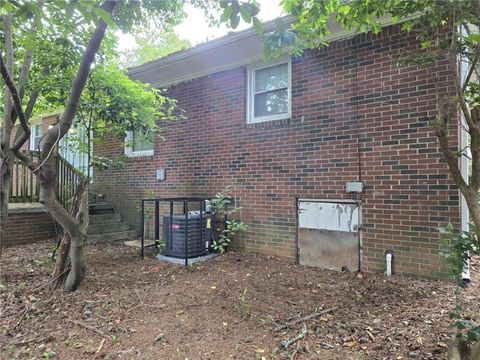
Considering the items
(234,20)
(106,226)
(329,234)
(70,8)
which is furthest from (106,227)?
(234,20)

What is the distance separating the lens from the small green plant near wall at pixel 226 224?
5957mm

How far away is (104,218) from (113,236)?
648mm

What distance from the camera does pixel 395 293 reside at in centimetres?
401

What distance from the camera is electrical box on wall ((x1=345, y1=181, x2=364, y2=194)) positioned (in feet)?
16.3

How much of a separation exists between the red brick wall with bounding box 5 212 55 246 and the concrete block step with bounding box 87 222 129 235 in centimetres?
143

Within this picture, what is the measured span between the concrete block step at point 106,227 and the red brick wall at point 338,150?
1.99 meters

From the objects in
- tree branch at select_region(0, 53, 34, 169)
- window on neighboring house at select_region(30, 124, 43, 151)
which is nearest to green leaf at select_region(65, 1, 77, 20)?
tree branch at select_region(0, 53, 34, 169)

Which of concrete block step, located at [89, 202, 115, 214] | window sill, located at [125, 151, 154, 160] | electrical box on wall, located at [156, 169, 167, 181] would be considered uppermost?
window sill, located at [125, 151, 154, 160]

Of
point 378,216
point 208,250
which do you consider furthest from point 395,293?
point 208,250

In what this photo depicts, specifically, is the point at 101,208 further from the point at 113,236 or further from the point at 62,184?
the point at 62,184

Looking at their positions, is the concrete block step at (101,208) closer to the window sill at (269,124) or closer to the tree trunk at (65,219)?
the tree trunk at (65,219)

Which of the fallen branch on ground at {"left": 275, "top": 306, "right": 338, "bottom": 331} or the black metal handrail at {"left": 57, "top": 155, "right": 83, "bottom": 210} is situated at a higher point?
the black metal handrail at {"left": 57, "top": 155, "right": 83, "bottom": 210}

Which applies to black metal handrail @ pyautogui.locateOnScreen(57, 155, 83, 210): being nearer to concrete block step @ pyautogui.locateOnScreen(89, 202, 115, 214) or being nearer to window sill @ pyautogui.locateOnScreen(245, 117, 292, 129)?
concrete block step @ pyautogui.locateOnScreen(89, 202, 115, 214)

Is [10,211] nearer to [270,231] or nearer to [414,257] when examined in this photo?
[270,231]
